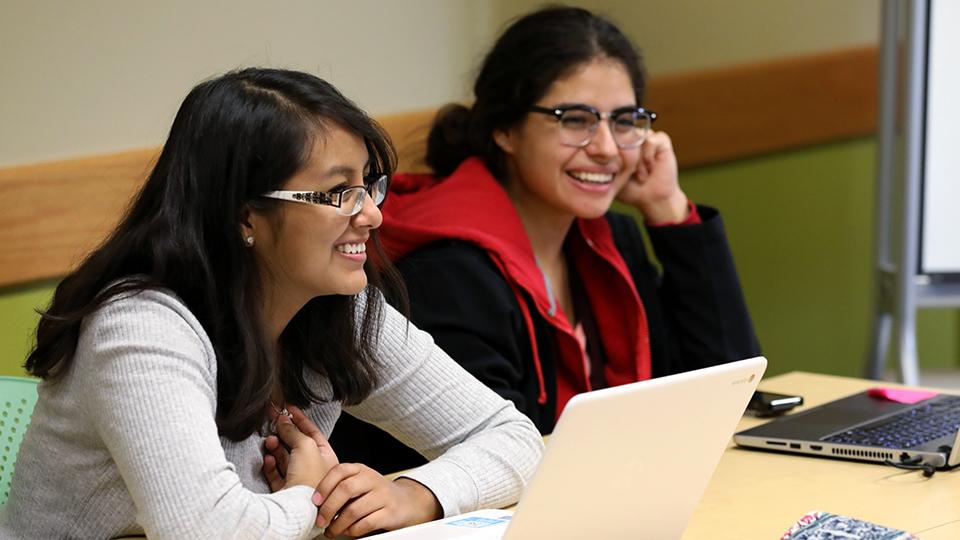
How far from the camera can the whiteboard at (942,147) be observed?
9.58 feet

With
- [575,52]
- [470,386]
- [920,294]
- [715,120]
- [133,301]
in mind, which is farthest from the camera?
[715,120]

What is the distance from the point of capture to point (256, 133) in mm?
1443

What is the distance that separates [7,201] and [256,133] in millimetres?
842

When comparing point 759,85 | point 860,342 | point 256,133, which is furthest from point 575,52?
point 860,342

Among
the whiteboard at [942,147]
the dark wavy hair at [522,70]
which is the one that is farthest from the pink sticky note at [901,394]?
the whiteboard at [942,147]

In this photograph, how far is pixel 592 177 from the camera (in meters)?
2.30

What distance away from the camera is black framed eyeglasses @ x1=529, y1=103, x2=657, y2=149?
2266 millimetres

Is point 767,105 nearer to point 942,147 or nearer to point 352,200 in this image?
point 942,147

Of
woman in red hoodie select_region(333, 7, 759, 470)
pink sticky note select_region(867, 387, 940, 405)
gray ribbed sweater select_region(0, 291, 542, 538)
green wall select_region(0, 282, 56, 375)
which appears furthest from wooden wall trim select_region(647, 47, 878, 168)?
gray ribbed sweater select_region(0, 291, 542, 538)

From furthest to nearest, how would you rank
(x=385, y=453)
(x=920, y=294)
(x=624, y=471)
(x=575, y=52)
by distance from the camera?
1. (x=920, y=294)
2. (x=575, y=52)
3. (x=385, y=453)
4. (x=624, y=471)

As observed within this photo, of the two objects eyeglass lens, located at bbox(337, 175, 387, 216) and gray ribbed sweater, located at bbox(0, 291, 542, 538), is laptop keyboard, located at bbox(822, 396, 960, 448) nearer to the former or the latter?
gray ribbed sweater, located at bbox(0, 291, 542, 538)

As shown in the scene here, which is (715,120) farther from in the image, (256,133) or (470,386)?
(256,133)

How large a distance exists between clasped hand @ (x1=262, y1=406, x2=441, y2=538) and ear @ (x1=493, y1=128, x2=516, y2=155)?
90cm

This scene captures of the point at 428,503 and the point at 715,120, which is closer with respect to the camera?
the point at 428,503
